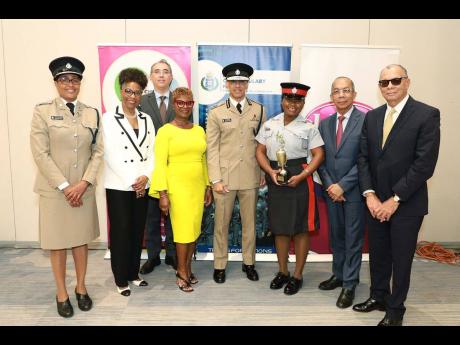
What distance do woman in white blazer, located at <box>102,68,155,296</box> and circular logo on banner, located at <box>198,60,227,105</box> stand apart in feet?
3.47

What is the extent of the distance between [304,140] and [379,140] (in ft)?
2.28

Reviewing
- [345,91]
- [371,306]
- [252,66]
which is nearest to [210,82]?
[252,66]

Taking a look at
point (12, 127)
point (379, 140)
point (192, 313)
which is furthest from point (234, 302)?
point (12, 127)

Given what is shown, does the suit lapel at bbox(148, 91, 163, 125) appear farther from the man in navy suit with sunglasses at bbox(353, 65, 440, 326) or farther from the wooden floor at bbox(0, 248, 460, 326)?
Answer: the man in navy suit with sunglasses at bbox(353, 65, 440, 326)

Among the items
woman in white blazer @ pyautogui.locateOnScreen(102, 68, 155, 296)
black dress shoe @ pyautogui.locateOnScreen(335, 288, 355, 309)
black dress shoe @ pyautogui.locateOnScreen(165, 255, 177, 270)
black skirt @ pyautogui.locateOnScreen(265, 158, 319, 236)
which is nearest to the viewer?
woman in white blazer @ pyautogui.locateOnScreen(102, 68, 155, 296)

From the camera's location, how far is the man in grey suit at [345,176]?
320 centimetres

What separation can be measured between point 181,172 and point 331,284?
1.75m

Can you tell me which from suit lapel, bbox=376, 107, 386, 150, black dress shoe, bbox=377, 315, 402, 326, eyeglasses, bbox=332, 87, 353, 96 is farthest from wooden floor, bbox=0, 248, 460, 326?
eyeglasses, bbox=332, 87, 353, 96

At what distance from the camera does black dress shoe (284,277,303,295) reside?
11.4ft

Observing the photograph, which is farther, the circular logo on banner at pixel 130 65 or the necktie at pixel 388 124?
the circular logo on banner at pixel 130 65

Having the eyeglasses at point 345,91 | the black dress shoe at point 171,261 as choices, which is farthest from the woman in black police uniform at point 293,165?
the black dress shoe at point 171,261

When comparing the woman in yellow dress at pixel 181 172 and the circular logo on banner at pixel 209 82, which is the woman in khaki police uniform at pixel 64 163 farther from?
the circular logo on banner at pixel 209 82

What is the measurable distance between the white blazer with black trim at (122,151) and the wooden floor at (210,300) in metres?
1.01

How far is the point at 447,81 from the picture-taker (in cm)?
465
